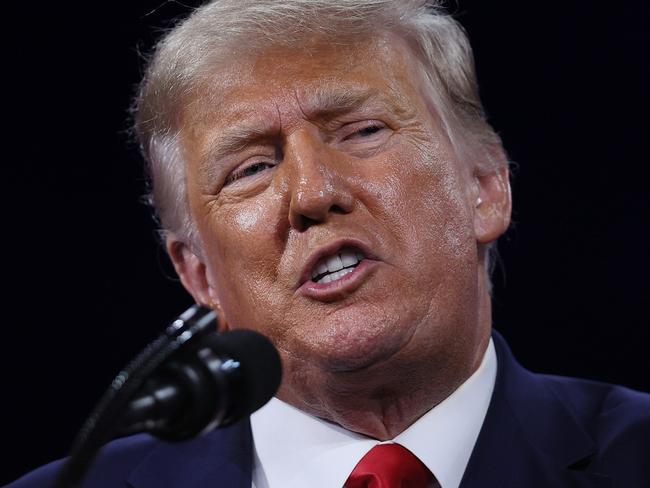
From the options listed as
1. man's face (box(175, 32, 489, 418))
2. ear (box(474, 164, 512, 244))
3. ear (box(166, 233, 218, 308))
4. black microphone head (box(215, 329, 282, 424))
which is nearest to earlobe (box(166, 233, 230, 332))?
ear (box(166, 233, 218, 308))

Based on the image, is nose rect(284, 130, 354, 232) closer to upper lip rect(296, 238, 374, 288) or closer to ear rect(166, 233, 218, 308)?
upper lip rect(296, 238, 374, 288)

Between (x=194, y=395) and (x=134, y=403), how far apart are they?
0.07 meters

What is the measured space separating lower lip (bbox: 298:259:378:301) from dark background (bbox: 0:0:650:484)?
1.12 metres

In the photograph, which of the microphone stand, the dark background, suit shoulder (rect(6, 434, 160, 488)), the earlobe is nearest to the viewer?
the microphone stand

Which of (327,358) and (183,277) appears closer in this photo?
(327,358)

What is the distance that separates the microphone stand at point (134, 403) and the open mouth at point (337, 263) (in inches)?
32.7

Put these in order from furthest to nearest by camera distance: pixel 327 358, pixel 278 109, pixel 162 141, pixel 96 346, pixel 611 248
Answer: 1. pixel 96 346
2. pixel 611 248
3. pixel 162 141
4. pixel 278 109
5. pixel 327 358

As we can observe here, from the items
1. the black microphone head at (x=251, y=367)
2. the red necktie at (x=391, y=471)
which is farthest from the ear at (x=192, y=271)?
the black microphone head at (x=251, y=367)

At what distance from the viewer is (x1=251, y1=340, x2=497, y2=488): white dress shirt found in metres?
2.10

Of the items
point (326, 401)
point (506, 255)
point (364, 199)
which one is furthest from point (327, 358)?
point (506, 255)

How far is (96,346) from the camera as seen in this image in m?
3.20

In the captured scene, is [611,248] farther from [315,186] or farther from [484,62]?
[315,186]

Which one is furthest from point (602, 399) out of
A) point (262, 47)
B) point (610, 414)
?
point (262, 47)

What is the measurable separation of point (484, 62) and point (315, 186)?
4.02 feet
